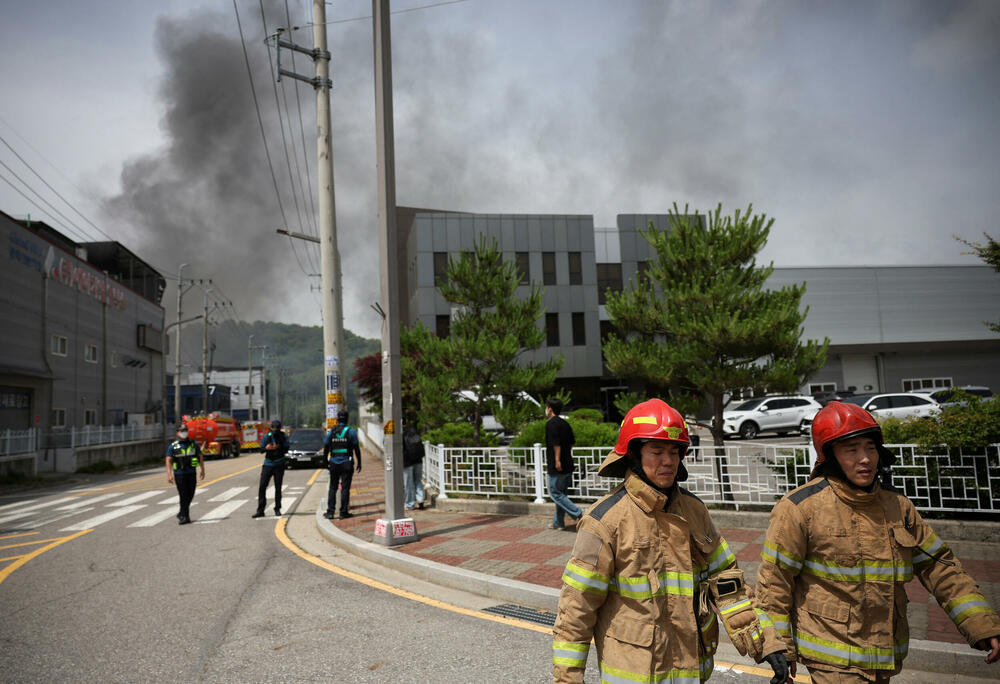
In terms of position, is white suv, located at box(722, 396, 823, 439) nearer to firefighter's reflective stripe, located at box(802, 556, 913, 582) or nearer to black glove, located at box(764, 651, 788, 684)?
firefighter's reflective stripe, located at box(802, 556, 913, 582)

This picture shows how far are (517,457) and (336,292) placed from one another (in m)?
5.14

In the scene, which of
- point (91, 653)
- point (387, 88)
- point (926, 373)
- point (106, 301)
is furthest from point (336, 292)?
point (926, 373)

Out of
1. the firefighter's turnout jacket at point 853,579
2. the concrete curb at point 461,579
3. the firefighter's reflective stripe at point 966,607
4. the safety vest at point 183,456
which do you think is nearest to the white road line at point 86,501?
the safety vest at point 183,456

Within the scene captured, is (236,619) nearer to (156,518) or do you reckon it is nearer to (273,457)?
(273,457)

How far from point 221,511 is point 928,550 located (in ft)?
43.8

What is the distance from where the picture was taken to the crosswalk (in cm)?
1209

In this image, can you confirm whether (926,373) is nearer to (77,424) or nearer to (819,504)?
(819,504)

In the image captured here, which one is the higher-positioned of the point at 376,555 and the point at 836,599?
the point at 836,599

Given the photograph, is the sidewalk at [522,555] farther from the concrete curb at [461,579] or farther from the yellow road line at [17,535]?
the yellow road line at [17,535]

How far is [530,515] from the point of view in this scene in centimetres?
1041

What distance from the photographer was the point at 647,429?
7.97ft

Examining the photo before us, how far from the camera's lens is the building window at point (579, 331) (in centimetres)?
3997

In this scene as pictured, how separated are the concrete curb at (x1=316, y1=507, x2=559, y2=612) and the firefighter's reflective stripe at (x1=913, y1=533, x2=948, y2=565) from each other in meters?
3.54

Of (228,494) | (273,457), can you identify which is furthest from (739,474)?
(228,494)
